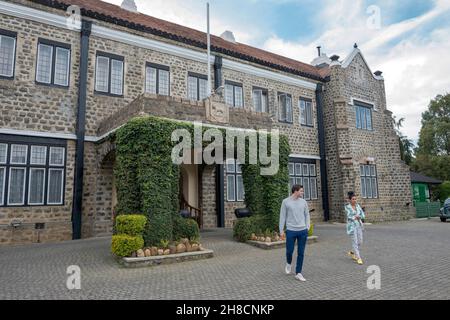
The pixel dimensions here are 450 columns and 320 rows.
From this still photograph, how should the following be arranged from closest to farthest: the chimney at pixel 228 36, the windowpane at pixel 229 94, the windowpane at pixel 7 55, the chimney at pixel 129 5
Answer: the windowpane at pixel 7 55, the windowpane at pixel 229 94, the chimney at pixel 129 5, the chimney at pixel 228 36

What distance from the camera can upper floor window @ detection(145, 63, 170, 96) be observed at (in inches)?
539

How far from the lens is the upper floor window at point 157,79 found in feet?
44.9

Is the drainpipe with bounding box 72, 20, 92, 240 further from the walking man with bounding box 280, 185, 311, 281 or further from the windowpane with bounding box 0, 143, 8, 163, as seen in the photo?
the walking man with bounding box 280, 185, 311, 281

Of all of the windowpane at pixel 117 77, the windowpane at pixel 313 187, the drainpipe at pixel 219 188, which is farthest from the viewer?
the windowpane at pixel 313 187

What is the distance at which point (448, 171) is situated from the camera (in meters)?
33.7

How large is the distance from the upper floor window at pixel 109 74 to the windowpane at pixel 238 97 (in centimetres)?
550

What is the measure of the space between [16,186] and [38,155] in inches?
47.7

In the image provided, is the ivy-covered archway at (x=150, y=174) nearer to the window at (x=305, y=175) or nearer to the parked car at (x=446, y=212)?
the window at (x=305, y=175)

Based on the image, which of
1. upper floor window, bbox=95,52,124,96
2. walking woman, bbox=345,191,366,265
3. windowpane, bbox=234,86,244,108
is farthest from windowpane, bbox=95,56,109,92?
walking woman, bbox=345,191,366,265

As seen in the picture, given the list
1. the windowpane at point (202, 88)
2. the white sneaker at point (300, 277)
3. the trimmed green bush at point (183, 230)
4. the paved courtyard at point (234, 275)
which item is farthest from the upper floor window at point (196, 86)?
the white sneaker at point (300, 277)

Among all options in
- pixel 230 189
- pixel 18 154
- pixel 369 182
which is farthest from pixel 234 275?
pixel 369 182

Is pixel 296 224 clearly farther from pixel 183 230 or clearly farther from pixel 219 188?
pixel 219 188

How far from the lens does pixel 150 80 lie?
13.7 meters
